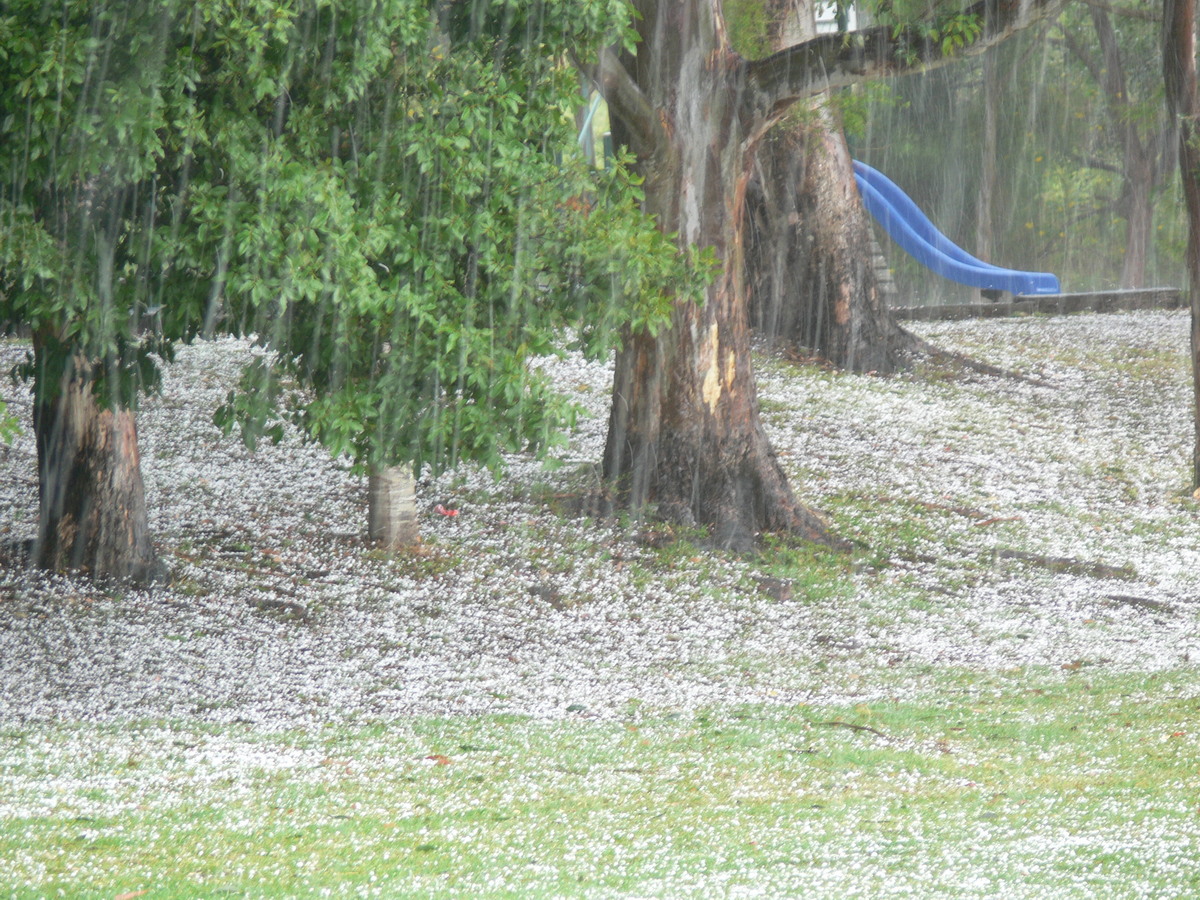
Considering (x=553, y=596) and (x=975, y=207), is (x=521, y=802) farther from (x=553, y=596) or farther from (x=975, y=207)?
(x=975, y=207)

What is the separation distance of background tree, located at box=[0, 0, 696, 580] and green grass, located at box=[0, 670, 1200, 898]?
4.97ft

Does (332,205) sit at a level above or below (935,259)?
below

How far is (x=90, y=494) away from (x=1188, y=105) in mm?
10395

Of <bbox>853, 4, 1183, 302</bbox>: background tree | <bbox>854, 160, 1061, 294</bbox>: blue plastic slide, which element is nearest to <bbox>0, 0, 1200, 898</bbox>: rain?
<bbox>854, 160, 1061, 294</bbox>: blue plastic slide

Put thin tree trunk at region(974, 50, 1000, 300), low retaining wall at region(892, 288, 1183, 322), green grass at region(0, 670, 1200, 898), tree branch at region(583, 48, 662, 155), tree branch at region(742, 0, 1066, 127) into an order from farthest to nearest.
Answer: thin tree trunk at region(974, 50, 1000, 300) → low retaining wall at region(892, 288, 1183, 322) → tree branch at region(742, 0, 1066, 127) → tree branch at region(583, 48, 662, 155) → green grass at region(0, 670, 1200, 898)

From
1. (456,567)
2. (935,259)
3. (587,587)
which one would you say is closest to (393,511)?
(456,567)

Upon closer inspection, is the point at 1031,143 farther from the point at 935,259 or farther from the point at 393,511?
the point at 393,511

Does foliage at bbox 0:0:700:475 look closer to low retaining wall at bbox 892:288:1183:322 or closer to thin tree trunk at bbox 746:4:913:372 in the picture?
thin tree trunk at bbox 746:4:913:372

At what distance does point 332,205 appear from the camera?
5.55 m

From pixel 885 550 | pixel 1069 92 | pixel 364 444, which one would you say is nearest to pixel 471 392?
pixel 364 444

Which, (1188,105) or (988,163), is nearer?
(1188,105)

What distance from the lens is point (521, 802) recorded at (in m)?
5.77

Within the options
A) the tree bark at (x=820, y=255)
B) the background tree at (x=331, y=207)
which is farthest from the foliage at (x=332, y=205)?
the tree bark at (x=820, y=255)

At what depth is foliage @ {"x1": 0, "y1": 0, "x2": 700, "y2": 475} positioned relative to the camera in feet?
17.6
